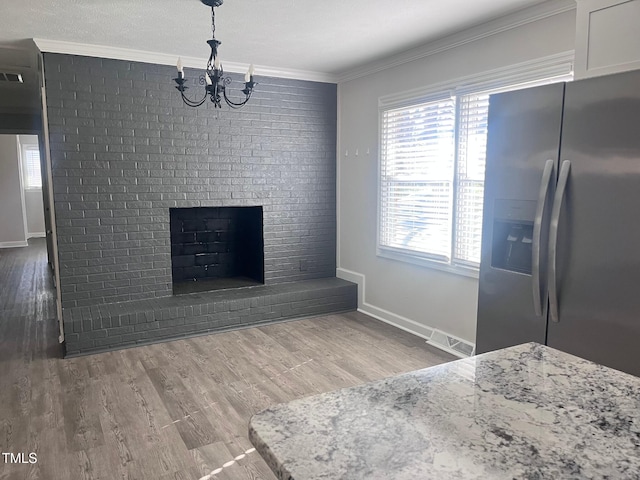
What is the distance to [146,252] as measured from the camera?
14.4ft

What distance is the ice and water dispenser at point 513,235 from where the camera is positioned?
92.0 inches

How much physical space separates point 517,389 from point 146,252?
389cm

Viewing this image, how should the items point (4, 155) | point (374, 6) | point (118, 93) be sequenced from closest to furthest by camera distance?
point (374, 6)
point (118, 93)
point (4, 155)

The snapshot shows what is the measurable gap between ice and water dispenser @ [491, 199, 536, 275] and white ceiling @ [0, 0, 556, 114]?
1.46 m

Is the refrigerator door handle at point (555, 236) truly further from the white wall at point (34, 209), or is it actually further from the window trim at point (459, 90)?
the white wall at point (34, 209)

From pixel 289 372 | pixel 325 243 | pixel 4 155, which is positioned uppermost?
pixel 4 155

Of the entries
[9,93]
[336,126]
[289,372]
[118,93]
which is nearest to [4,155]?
[9,93]

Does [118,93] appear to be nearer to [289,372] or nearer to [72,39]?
[72,39]

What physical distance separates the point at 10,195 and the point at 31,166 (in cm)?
138

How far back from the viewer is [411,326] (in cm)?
439

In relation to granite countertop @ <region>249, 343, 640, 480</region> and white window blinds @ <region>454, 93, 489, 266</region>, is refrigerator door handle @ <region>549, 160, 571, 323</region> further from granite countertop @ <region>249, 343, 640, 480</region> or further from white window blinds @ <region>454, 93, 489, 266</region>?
white window blinds @ <region>454, 93, 489, 266</region>

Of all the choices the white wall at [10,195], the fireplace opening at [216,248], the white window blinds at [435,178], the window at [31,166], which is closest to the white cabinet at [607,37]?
the white window blinds at [435,178]

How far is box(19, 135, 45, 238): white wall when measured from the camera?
10.6 meters

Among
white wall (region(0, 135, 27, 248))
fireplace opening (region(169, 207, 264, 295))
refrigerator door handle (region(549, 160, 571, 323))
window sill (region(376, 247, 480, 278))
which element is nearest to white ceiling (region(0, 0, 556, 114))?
refrigerator door handle (region(549, 160, 571, 323))
